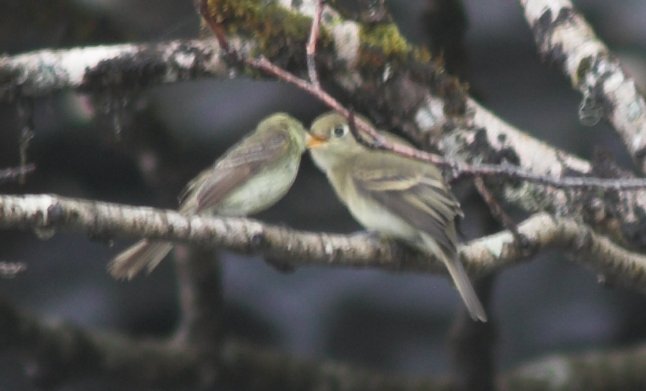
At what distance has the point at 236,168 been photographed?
4.58 meters

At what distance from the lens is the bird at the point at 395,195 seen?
3967 millimetres

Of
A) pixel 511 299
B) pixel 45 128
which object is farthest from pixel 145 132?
pixel 511 299

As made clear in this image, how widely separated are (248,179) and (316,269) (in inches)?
114

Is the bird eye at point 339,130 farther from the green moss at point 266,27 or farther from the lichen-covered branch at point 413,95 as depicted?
the green moss at point 266,27

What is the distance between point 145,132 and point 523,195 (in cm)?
211

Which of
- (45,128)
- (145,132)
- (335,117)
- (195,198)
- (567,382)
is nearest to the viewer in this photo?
(195,198)

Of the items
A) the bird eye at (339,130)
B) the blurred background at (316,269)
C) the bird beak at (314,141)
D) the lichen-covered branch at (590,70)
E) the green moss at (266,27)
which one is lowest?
the blurred background at (316,269)

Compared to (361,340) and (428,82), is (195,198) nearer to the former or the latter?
(428,82)

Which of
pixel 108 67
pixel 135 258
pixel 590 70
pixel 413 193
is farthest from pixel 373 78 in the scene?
pixel 135 258

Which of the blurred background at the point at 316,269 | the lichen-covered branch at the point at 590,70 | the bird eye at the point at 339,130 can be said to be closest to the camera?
the lichen-covered branch at the point at 590,70

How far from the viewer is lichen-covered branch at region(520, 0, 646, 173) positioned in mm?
4363

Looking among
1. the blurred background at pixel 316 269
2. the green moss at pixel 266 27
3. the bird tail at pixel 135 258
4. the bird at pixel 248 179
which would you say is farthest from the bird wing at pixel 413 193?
the blurred background at pixel 316 269

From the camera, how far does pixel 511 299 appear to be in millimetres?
7242

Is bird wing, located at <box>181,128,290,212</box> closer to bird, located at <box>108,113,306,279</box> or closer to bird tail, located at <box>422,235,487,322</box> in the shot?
bird, located at <box>108,113,306,279</box>
